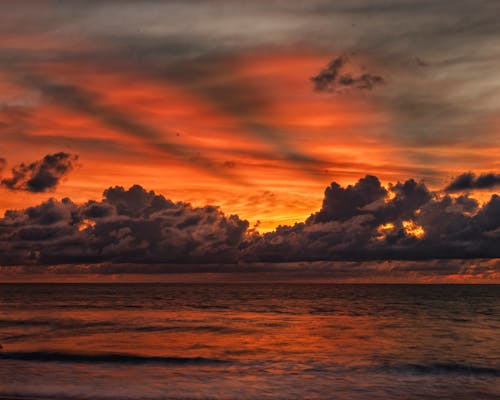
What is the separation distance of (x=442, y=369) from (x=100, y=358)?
77.7 ft

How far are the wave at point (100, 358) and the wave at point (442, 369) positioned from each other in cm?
1169

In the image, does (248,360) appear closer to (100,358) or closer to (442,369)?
(100,358)

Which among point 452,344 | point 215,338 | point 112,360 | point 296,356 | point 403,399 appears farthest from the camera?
point 215,338

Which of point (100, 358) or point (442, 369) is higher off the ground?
point (442, 369)

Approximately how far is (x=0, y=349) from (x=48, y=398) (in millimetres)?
20931

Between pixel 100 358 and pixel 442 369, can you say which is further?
pixel 100 358

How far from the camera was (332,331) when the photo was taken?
60094 millimetres

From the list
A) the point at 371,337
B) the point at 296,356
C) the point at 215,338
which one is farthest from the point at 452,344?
the point at 215,338

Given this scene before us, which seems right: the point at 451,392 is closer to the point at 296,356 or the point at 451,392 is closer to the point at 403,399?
the point at 403,399

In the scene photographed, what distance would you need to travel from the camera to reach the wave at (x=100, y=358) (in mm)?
38409

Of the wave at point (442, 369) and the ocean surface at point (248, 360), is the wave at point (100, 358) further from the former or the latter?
the wave at point (442, 369)

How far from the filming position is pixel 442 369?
37406 mm

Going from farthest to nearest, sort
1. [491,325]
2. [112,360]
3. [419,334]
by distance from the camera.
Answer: [491,325], [419,334], [112,360]

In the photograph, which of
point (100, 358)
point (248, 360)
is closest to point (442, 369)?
point (248, 360)
